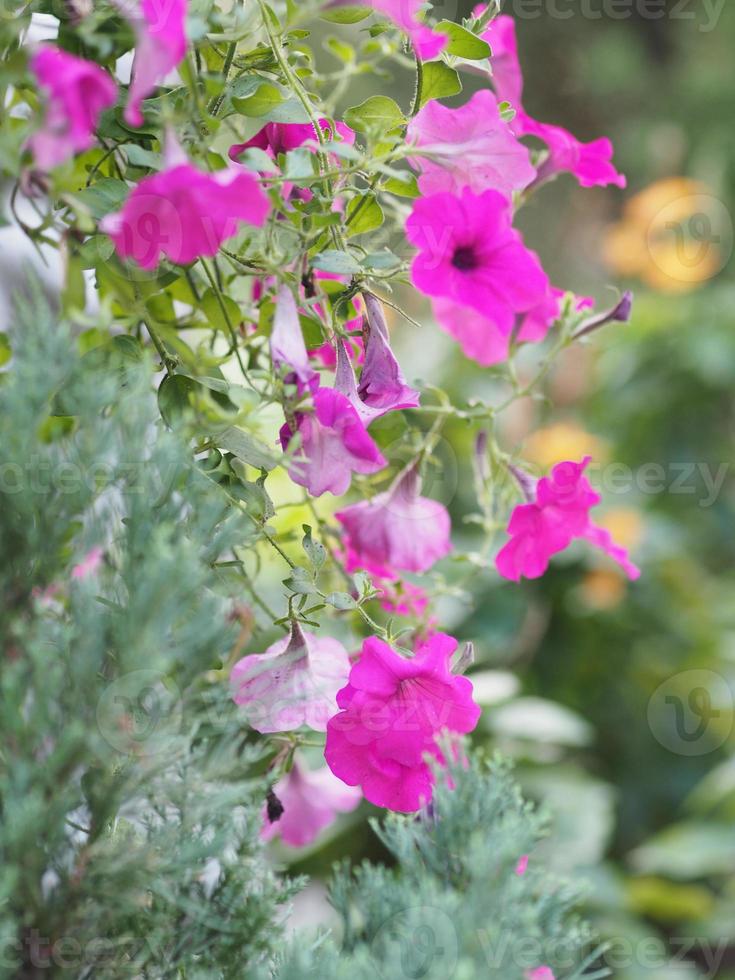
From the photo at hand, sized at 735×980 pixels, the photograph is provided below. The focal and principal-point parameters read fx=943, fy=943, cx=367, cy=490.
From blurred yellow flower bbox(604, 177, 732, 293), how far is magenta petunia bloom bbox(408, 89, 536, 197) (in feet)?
6.33

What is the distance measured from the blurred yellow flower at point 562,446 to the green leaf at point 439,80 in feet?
4.94

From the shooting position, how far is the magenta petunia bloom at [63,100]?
0.37 m

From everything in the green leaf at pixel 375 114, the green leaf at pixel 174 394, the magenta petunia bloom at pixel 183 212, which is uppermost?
the magenta petunia bloom at pixel 183 212

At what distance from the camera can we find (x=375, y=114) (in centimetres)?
56

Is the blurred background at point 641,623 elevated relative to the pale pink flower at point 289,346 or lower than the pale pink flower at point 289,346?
lower

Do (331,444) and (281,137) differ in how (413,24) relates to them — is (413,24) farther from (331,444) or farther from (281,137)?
(331,444)

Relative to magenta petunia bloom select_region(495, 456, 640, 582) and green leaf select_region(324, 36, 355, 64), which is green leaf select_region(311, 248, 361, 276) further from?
magenta petunia bloom select_region(495, 456, 640, 582)

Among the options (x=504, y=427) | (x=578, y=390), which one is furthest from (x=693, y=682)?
(x=578, y=390)

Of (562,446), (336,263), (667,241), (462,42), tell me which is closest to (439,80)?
(462,42)

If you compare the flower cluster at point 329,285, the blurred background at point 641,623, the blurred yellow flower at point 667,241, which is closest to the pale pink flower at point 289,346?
the flower cluster at point 329,285

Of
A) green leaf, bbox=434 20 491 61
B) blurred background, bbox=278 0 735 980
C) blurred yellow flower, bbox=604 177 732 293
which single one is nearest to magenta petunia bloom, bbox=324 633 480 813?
green leaf, bbox=434 20 491 61

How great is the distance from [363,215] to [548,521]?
0.76ft

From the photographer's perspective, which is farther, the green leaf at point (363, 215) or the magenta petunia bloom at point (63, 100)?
the green leaf at point (363, 215)

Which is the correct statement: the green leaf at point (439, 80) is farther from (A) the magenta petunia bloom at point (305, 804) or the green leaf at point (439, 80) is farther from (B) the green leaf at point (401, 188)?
(A) the magenta petunia bloom at point (305, 804)
